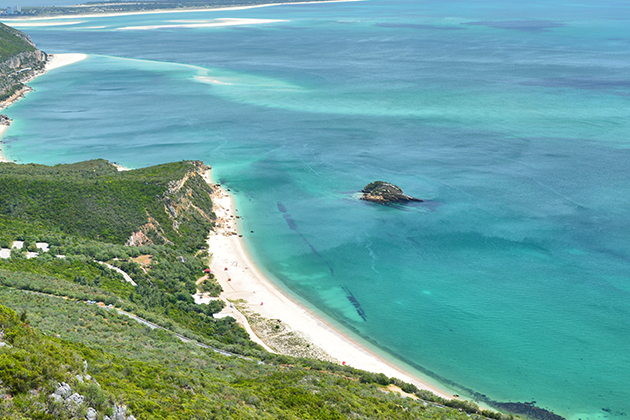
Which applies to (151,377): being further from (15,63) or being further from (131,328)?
(15,63)

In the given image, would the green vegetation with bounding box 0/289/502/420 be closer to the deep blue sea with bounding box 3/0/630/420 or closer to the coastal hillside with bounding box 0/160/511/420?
the coastal hillside with bounding box 0/160/511/420

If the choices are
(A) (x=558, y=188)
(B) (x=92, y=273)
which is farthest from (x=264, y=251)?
(A) (x=558, y=188)

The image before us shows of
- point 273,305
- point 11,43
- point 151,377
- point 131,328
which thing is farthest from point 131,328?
point 11,43

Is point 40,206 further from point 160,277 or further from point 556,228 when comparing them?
point 556,228

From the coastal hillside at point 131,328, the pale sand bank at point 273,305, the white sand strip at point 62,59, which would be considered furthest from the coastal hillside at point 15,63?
the pale sand bank at point 273,305

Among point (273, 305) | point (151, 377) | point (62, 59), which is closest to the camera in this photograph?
point (151, 377)

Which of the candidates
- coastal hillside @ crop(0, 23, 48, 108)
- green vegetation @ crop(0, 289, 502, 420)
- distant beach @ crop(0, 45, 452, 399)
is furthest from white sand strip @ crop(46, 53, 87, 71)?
green vegetation @ crop(0, 289, 502, 420)

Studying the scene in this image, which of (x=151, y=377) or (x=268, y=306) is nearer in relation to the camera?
(x=151, y=377)
